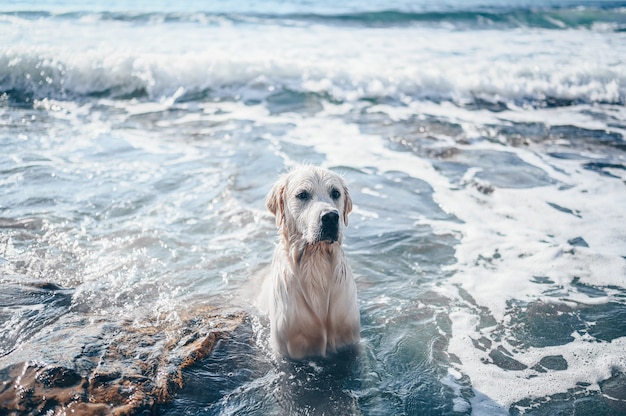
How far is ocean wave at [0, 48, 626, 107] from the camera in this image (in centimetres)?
1357

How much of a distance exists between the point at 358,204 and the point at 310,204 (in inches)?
143

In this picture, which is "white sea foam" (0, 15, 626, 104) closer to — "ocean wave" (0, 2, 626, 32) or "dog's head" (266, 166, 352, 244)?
"ocean wave" (0, 2, 626, 32)

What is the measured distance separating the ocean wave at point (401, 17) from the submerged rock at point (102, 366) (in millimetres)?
20560

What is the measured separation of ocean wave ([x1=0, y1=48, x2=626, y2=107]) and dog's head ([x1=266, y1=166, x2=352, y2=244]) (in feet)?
29.8

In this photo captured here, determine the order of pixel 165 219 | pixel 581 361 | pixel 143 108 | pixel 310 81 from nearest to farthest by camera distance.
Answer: pixel 581 361 < pixel 165 219 < pixel 143 108 < pixel 310 81

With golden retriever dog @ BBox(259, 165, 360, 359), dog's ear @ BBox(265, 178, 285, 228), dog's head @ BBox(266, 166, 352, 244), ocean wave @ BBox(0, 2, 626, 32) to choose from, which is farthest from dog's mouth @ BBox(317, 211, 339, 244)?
ocean wave @ BBox(0, 2, 626, 32)

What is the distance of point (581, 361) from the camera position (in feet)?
15.0

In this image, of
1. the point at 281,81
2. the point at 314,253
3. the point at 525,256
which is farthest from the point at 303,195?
the point at 281,81

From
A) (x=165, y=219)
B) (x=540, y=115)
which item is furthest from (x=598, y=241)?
(x=540, y=115)

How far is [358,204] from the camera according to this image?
26.4 feet

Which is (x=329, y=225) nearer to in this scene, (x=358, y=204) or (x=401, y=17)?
(x=358, y=204)

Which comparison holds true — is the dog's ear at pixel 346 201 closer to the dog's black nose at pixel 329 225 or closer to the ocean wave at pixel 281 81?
the dog's black nose at pixel 329 225

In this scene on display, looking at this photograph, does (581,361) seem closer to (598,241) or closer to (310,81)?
(598,241)

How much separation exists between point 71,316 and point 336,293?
7.71ft
